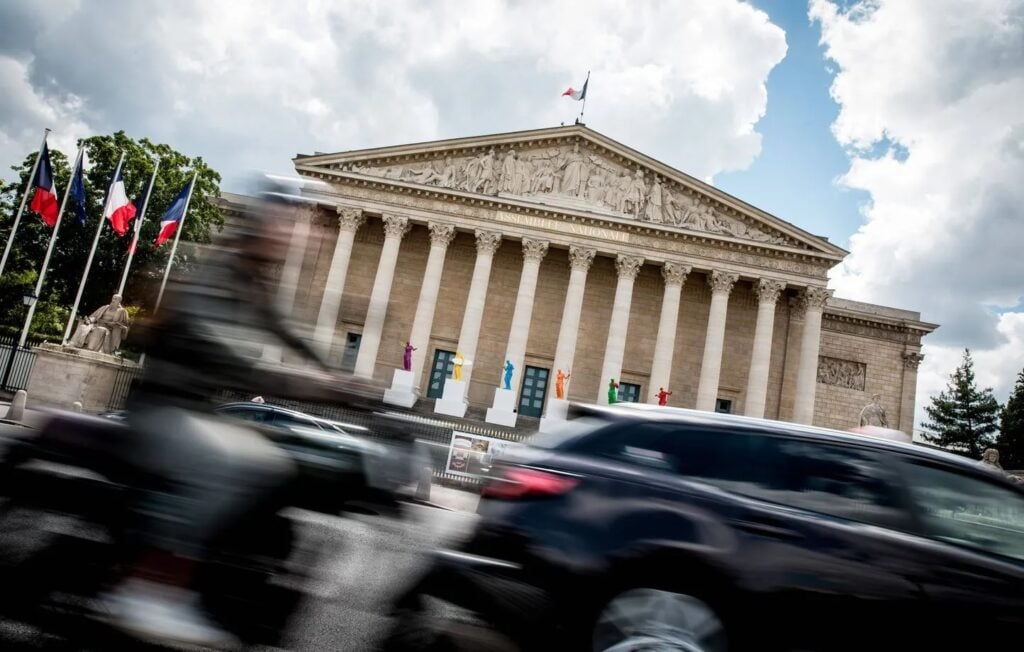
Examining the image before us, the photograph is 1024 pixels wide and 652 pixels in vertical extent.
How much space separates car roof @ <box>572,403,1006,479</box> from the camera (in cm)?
305

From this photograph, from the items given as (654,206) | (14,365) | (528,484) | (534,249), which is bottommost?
(14,365)

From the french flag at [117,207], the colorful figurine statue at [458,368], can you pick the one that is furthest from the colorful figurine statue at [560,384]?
the french flag at [117,207]

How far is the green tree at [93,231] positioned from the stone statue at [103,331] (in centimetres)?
1397

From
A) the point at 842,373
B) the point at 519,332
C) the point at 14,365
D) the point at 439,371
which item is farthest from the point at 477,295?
the point at 842,373

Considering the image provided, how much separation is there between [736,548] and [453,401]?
25018 millimetres

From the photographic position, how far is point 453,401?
1075 inches

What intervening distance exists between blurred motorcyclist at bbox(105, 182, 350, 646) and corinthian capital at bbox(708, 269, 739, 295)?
28.4m

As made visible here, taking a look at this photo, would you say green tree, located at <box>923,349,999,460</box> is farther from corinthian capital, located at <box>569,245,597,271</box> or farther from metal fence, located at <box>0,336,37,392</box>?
metal fence, located at <box>0,336,37,392</box>

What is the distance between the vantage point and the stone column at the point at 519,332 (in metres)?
27.3

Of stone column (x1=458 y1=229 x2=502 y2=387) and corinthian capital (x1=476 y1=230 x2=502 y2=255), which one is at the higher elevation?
corinthian capital (x1=476 y1=230 x2=502 y2=255)

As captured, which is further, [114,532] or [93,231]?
[93,231]

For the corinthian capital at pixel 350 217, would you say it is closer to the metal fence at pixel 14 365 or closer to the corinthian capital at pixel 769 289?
the metal fence at pixel 14 365

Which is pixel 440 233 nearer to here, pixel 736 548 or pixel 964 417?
pixel 736 548

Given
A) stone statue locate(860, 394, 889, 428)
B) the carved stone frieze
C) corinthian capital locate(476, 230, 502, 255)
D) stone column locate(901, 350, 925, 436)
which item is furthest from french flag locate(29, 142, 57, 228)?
stone column locate(901, 350, 925, 436)
